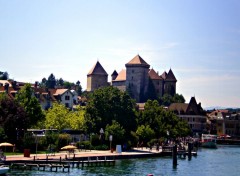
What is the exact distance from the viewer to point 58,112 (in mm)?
102375

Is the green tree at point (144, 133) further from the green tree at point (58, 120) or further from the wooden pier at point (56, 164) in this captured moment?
the wooden pier at point (56, 164)

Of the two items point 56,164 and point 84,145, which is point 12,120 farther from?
point 84,145

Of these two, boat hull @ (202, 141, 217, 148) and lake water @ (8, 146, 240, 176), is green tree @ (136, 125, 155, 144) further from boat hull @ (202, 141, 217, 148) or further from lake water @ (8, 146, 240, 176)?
boat hull @ (202, 141, 217, 148)

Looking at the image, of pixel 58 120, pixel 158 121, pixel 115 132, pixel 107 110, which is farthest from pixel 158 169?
pixel 158 121

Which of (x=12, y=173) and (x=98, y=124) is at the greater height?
(x=98, y=124)

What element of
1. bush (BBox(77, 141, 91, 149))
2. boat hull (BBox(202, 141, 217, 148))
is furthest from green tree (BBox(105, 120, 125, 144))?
boat hull (BBox(202, 141, 217, 148))

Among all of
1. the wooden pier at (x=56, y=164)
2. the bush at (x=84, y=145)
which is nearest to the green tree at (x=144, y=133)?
the bush at (x=84, y=145)

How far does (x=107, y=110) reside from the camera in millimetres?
92875

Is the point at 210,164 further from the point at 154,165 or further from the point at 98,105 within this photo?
the point at 98,105

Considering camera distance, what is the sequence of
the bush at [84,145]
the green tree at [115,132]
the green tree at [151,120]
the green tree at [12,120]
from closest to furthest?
the green tree at [12,120] < the green tree at [115,132] < the bush at [84,145] < the green tree at [151,120]

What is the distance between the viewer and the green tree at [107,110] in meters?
92.0

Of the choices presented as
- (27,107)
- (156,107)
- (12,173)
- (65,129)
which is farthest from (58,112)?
(12,173)

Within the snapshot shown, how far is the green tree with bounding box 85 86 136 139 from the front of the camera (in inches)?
3622

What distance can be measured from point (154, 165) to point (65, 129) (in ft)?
96.4
